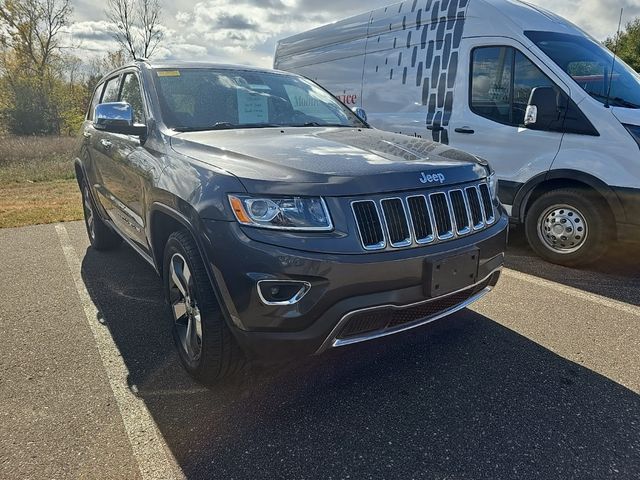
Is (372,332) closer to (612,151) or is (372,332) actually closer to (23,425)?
(23,425)

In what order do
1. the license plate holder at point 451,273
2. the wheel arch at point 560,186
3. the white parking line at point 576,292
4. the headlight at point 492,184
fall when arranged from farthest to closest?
the wheel arch at point 560,186
the white parking line at point 576,292
the headlight at point 492,184
the license plate holder at point 451,273

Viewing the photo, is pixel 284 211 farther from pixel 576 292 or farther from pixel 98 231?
pixel 98 231

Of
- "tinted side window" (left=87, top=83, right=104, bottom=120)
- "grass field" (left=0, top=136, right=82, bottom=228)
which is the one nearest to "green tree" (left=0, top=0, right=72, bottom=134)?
"grass field" (left=0, top=136, right=82, bottom=228)

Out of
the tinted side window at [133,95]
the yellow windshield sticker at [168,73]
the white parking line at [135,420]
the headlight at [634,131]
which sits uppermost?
the yellow windshield sticker at [168,73]

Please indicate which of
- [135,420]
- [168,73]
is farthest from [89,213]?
[135,420]

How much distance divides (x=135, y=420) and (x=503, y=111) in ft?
14.2

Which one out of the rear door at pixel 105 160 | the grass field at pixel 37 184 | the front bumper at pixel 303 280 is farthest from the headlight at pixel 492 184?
the grass field at pixel 37 184

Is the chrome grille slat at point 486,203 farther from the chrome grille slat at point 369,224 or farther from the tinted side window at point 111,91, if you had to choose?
the tinted side window at point 111,91

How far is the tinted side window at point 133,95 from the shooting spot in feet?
10.7

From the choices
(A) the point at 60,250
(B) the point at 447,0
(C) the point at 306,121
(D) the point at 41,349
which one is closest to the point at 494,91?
(B) the point at 447,0

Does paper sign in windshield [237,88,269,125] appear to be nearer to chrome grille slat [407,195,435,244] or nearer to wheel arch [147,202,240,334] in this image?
wheel arch [147,202,240,334]

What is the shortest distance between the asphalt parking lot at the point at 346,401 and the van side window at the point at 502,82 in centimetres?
204

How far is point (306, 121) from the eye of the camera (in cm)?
354

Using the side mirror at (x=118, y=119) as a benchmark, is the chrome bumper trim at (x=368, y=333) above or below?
below
